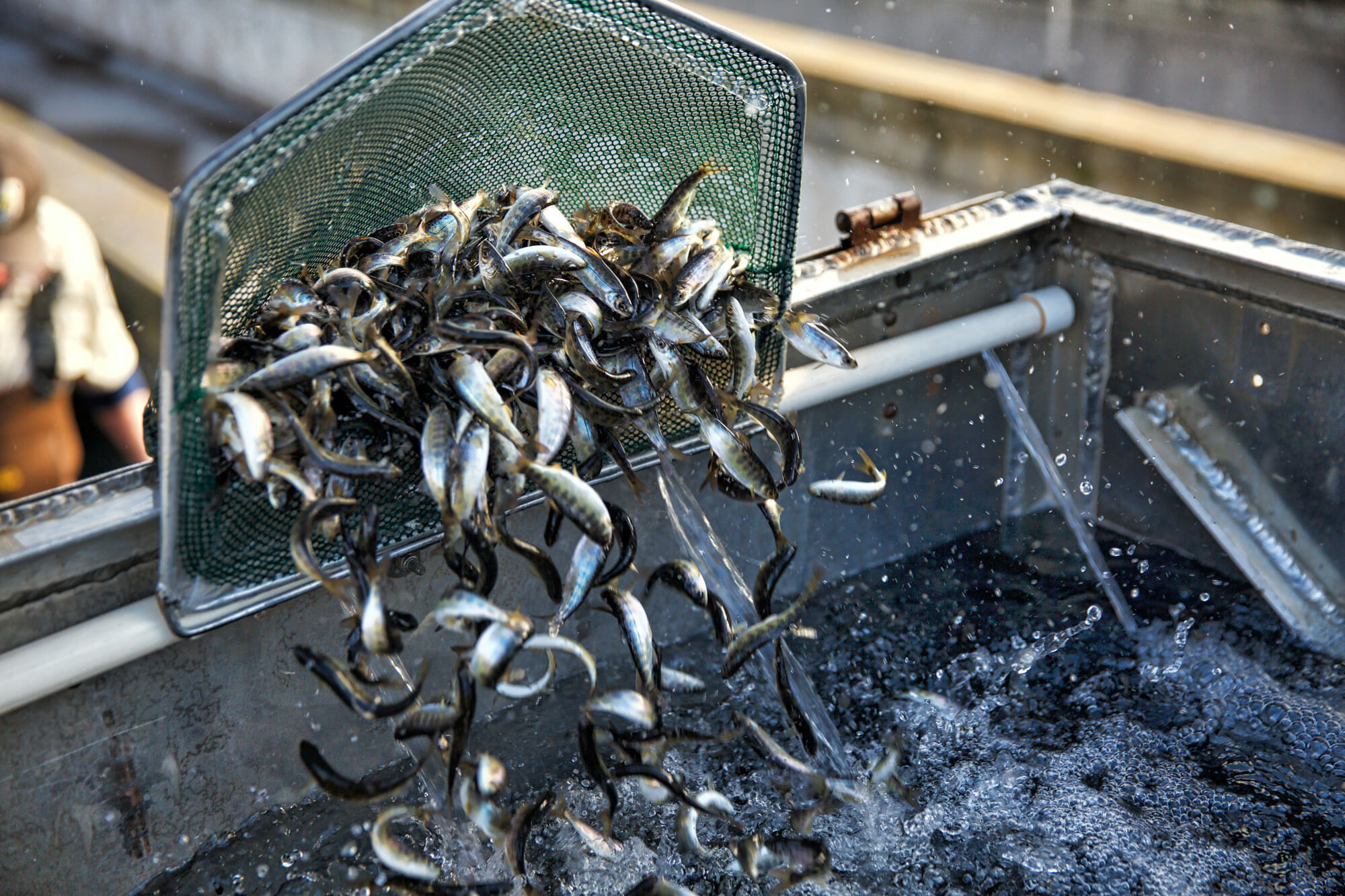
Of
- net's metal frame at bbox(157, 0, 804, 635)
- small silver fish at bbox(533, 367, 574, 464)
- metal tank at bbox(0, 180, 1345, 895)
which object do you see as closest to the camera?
net's metal frame at bbox(157, 0, 804, 635)

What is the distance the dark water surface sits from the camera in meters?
2.28

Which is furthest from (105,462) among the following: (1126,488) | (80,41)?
(80,41)

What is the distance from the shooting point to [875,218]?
118 inches

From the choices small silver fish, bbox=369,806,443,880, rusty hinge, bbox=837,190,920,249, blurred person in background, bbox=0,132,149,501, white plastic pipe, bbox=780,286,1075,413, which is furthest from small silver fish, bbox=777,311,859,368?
blurred person in background, bbox=0,132,149,501

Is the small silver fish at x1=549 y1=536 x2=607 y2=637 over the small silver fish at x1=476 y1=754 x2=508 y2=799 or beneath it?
over

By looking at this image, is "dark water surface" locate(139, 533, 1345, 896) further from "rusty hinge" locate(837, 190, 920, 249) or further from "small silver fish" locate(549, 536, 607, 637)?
"rusty hinge" locate(837, 190, 920, 249)

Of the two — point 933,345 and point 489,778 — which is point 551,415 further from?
point 933,345

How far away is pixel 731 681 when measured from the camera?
9.33ft

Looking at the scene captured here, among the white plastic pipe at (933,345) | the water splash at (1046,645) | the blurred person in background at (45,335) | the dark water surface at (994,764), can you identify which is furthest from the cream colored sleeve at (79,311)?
the water splash at (1046,645)

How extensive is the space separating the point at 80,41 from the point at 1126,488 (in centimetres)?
1316

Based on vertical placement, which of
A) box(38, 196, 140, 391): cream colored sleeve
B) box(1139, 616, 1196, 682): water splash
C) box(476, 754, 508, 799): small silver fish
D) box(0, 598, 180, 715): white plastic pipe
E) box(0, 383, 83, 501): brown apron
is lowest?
box(0, 383, 83, 501): brown apron

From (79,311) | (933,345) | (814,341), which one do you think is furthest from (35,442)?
(933,345)

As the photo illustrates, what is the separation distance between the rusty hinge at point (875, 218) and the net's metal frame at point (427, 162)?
2.05 ft

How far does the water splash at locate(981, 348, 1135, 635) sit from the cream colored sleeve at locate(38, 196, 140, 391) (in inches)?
120
